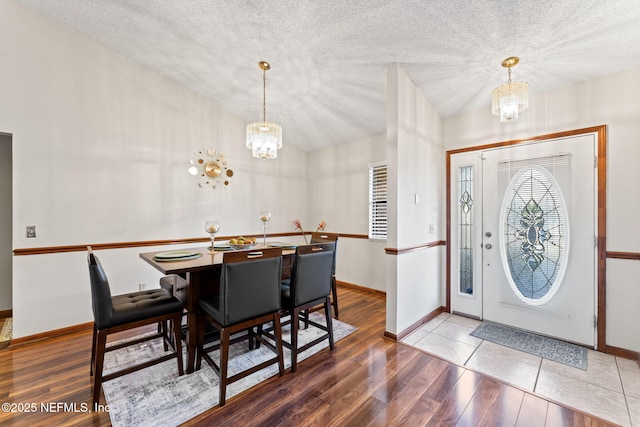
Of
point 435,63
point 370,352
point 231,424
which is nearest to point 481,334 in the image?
point 370,352

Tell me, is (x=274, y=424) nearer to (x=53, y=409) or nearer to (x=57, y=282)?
(x=53, y=409)

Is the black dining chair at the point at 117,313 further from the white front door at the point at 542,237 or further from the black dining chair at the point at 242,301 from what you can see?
the white front door at the point at 542,237

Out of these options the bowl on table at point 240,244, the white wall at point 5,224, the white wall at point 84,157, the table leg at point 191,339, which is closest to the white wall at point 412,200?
the bowl on table at point 240,244

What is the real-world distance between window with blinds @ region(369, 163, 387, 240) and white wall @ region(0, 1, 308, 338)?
2.50 meters

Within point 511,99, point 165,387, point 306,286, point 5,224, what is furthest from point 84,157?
point 511,99

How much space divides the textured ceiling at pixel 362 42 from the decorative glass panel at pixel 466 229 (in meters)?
0.88

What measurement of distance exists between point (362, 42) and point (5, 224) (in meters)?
4.65

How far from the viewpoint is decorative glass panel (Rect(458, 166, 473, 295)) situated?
Result: 3354 mm

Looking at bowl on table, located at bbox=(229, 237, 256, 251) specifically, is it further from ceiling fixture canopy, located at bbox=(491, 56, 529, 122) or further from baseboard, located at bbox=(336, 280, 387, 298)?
ceiling fixture canopy, located at bbox=(491, 56, 529, 122)

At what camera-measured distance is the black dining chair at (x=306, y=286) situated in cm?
227

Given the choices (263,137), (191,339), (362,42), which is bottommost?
(191,339)

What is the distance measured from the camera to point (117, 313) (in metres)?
1.86

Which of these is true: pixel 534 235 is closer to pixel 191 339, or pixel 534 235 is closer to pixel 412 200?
pixel 412 200

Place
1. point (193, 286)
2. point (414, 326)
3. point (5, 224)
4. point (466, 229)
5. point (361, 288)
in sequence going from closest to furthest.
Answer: point (193, 286) → point (414, 326) → point (5, 224) → point (466, 229) → point (361, 288)
